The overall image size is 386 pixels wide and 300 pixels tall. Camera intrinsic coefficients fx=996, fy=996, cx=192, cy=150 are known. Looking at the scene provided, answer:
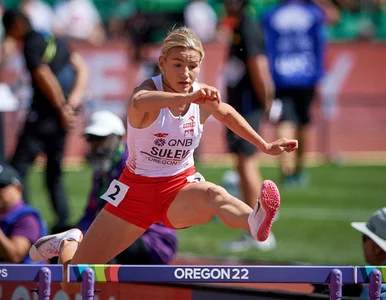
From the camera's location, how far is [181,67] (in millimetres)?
5906

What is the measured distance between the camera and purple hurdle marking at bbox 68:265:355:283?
514 cm

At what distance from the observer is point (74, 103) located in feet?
34.7

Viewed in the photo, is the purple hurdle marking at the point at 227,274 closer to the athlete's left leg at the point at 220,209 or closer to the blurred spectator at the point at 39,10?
the athlete's left leg at the point at 220,209

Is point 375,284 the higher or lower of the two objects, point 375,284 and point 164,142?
the lower

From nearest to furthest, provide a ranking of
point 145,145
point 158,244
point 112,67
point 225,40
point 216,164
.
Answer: point 145,145, point 158,244, point 216,164, point 112,67, point 225,40

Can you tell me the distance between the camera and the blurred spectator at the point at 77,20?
72.9ft

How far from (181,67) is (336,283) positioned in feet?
5.31

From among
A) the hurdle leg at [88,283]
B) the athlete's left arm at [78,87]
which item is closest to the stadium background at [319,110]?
the athlete's left arm at [78,87]

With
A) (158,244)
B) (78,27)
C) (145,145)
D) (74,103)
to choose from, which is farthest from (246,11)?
(78,27)

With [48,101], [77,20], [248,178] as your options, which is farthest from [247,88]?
[77,20]

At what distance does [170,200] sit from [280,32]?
1048 cm

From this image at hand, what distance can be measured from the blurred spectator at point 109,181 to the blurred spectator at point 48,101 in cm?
226

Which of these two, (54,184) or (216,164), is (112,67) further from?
(54,184)

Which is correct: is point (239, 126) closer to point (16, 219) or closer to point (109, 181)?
point (109, 181)
